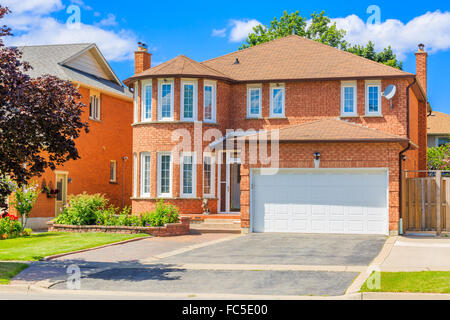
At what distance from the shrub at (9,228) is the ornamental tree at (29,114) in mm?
8674

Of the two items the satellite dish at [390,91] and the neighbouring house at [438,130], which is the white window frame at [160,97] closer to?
the satellite dish at [390,91]

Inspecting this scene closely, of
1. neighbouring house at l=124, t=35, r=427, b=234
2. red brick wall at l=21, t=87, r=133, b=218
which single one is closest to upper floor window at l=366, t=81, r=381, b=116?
neighbouring house at l=124, t=35, r=427, b=234

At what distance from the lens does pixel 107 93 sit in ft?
100

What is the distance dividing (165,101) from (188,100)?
1019 millimetres

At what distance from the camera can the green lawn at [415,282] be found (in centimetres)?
1021

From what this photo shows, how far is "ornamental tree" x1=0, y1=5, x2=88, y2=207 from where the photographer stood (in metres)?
12.1

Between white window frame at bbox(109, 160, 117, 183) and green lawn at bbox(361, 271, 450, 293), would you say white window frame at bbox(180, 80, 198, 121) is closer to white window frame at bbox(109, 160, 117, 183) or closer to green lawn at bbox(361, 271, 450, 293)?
white window frame at bbox(109, 160, 117, 183)

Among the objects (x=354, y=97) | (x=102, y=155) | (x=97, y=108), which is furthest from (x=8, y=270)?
(x=97, y=108)

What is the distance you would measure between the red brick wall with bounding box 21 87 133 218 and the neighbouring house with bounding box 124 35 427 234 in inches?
156

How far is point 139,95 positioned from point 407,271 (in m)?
16.7

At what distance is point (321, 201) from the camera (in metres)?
20.9

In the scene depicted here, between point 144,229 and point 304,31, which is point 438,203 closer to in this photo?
point 144,229
